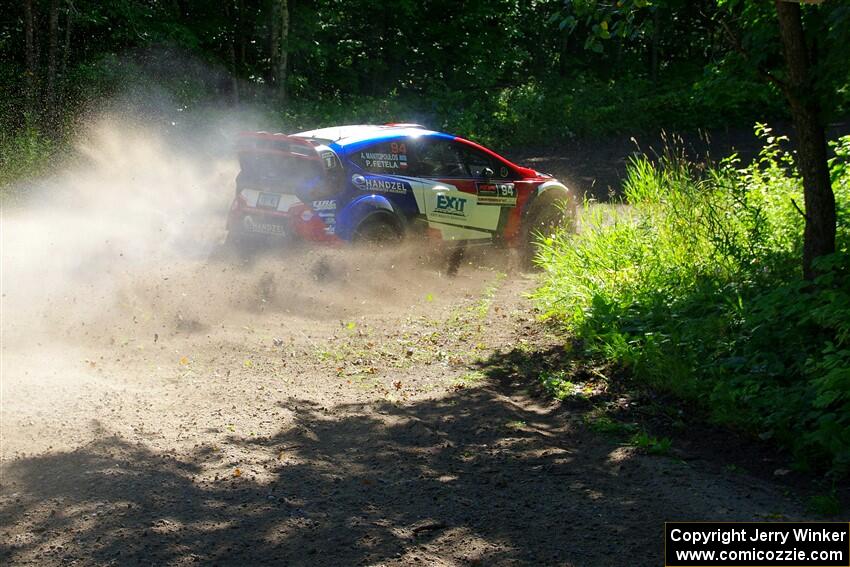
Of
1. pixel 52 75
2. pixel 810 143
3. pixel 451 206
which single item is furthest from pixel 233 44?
pixel 810 143

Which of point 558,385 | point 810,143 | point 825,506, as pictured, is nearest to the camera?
point 825,506

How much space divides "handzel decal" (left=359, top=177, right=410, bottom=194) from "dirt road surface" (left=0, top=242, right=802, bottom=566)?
1512mm

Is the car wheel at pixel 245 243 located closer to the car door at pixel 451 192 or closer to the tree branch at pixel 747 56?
the car door at pixel 451 192

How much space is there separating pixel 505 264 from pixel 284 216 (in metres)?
3.29

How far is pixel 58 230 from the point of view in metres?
11.6

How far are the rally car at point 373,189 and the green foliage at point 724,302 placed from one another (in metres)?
1.22

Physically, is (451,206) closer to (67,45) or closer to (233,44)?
(67,45)

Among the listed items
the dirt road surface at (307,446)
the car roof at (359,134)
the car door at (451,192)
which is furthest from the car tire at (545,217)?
the dirt road surface at (307,446)

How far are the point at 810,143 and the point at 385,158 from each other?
533cm

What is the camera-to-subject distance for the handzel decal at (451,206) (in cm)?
1134

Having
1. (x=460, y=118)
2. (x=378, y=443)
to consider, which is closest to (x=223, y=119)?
(x=460, y=118)

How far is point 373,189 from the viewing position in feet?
35.2

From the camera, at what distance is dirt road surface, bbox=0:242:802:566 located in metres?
4.64

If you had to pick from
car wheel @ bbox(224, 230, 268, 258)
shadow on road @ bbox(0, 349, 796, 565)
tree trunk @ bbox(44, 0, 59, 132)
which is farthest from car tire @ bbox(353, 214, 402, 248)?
tree trunk @ bbox(44, 0, 59, 132)
